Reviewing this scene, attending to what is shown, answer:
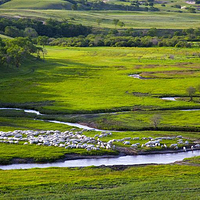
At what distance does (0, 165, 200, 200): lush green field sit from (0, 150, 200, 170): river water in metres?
2.31

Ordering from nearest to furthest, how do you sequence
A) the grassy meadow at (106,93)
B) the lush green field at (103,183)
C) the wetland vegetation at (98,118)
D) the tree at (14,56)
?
the lush green field at (103,183)
the wetland vegetation at (98,118)
the grassy meadow at (106,93)
the tree at (14,56)

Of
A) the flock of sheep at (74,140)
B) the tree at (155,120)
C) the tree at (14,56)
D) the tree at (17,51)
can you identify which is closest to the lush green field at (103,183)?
the flock of sheep at (74,140)

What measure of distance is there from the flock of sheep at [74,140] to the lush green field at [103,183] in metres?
6.72

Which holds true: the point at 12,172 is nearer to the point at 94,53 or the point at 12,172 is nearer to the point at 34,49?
the point at 34,49

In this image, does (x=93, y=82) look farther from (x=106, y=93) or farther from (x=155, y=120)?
(x=155, y=120)

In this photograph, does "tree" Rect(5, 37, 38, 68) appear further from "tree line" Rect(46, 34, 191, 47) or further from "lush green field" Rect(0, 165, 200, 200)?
"lush green field" Rect(0, 165, 200, 200)

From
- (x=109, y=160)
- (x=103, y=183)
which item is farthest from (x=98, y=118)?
(x=103, y=183)

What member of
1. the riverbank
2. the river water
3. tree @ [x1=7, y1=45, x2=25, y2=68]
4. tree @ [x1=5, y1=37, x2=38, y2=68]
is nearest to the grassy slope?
tree @ [x1=7, y1=45, x2=25, y2=68]

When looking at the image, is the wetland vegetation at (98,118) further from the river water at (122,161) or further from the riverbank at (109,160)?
the river water at (122,161)

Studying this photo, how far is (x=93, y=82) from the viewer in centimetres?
9512

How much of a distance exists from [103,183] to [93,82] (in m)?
56.5

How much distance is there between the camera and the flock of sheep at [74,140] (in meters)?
51.2

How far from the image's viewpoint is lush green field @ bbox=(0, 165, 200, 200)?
3672 centimetres

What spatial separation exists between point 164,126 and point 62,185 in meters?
24.1
